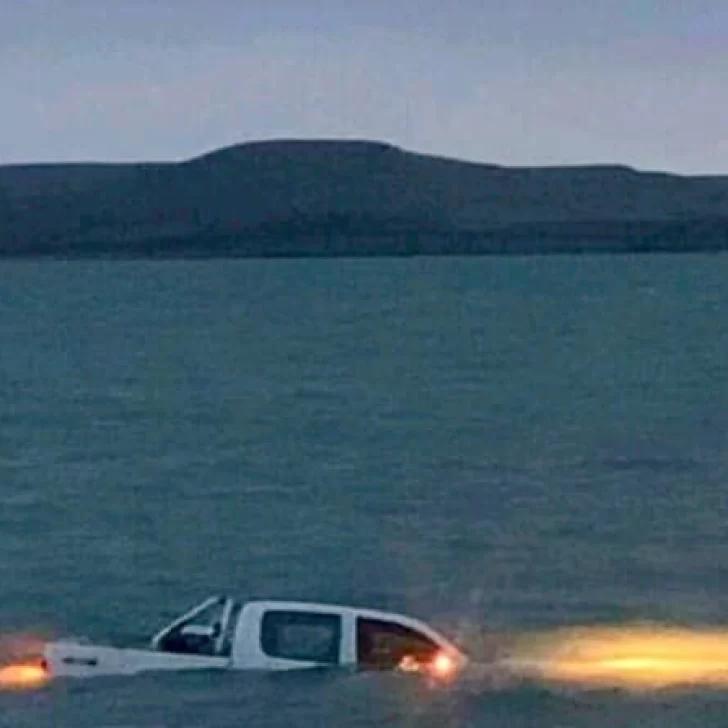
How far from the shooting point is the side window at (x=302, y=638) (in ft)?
90.7

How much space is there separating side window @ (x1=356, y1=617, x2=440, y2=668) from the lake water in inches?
27.6

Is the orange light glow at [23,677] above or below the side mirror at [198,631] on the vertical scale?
below

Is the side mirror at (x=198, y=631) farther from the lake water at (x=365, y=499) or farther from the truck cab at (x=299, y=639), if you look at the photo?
the lake water at (x=365, y=499)

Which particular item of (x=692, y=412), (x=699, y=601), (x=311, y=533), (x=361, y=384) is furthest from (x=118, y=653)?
(x=361, y=384)

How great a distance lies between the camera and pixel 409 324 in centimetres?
13425

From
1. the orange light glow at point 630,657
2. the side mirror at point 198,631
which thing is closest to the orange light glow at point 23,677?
the side mirror at point 198,631

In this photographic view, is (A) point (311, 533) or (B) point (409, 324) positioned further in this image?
(B) point (409, 324)

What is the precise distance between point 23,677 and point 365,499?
25576 mm

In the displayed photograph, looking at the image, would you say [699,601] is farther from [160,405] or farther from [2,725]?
[160,405]

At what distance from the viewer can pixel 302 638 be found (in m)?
27.9

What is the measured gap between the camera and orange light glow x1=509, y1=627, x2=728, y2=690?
29.1 m

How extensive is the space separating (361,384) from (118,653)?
62150 millimetres

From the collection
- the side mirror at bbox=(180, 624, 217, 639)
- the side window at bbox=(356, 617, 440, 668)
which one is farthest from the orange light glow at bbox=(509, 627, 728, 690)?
the side mirror at bbox=(180, 624, 217, 639)

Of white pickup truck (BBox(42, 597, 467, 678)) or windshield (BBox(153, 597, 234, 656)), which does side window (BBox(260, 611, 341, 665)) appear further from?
windshield (BBox(153, 597, 234, 656))
